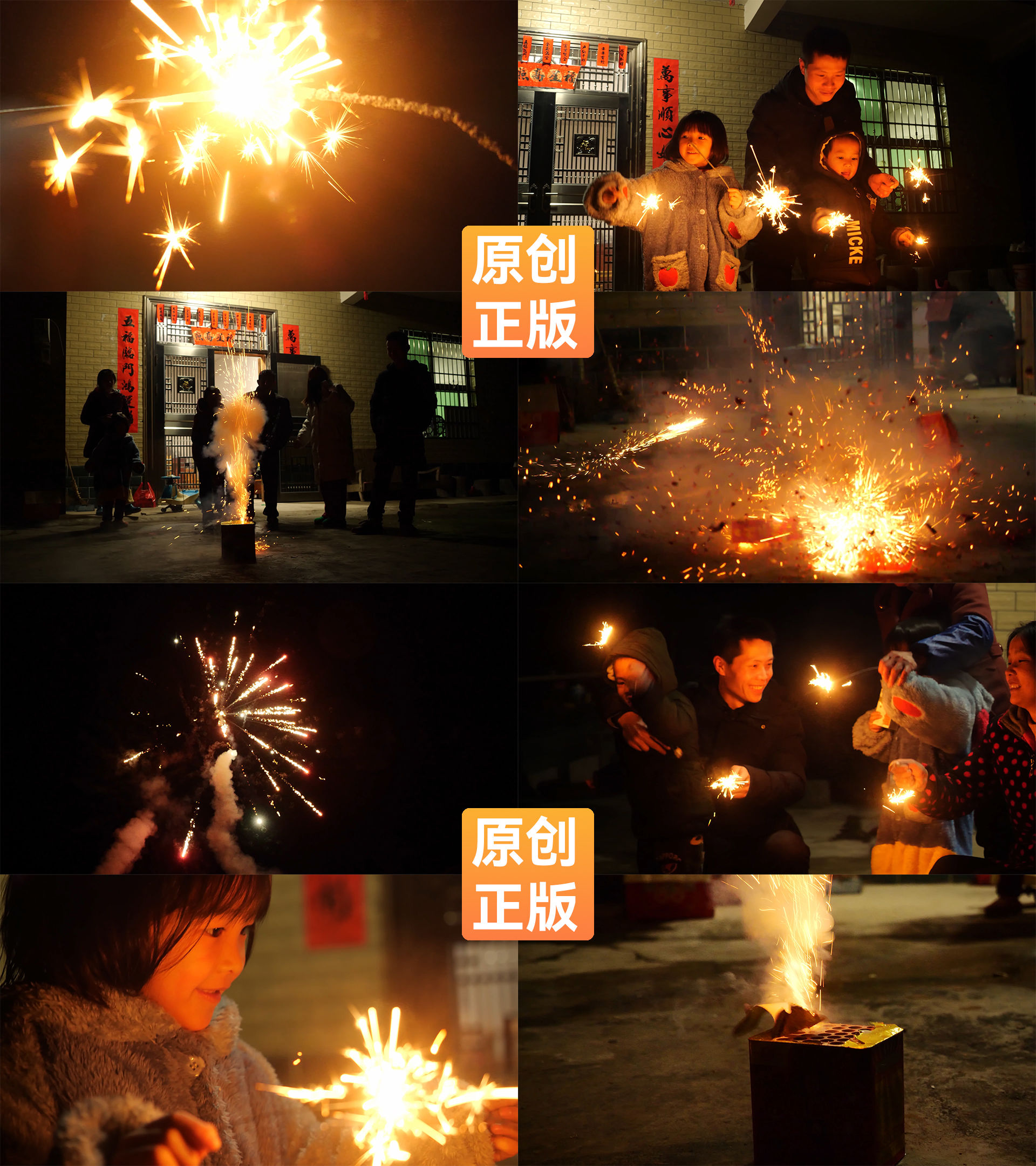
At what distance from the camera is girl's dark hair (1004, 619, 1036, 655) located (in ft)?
6.60

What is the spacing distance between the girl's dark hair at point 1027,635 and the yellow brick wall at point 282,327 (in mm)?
1237

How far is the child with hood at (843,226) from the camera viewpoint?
206 centimetres

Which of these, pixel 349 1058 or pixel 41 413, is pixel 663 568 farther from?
pixel 41 413

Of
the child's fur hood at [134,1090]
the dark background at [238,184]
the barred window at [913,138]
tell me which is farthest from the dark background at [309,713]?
the barred window at [913,138]

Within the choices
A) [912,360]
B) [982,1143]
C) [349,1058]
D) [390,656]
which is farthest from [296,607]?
[982,1143]

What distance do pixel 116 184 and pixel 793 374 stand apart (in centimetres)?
157

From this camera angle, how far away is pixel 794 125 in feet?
6.76

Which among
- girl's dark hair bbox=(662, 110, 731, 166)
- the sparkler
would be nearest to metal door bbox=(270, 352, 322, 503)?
girl's dark hair bbox=(662, 110, 731, 166)

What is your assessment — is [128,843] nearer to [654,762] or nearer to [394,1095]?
[394,1095]

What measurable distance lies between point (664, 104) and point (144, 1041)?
2329mm

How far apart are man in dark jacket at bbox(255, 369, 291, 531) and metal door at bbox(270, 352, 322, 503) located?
0.01 m

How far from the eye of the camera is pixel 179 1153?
193 cm

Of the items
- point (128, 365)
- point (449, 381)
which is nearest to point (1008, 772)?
point (449, 381)

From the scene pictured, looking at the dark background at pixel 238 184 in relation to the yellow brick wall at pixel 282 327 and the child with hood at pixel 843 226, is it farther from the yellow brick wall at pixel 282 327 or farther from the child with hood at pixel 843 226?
the child with hood at pixel 843 226
